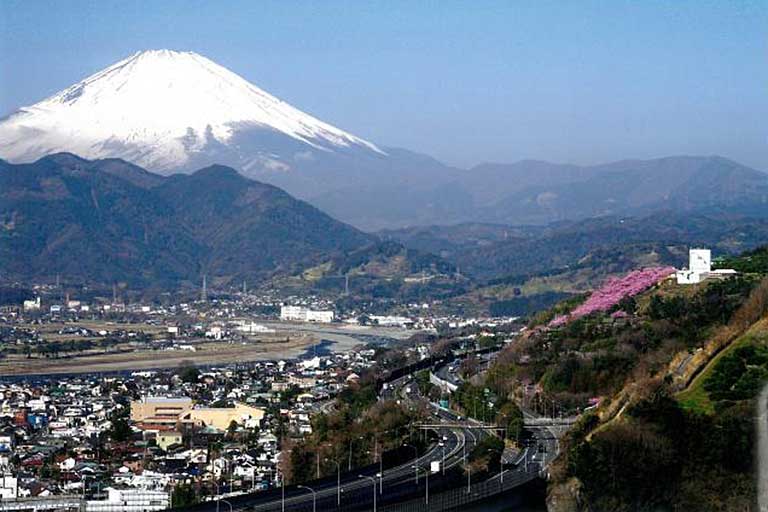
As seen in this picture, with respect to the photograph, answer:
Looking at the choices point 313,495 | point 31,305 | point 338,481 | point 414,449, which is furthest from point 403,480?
point 31,305

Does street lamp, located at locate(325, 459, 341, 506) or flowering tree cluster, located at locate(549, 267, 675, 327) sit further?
flowering tree cluster, located at locate(549, 267, 675, 327)

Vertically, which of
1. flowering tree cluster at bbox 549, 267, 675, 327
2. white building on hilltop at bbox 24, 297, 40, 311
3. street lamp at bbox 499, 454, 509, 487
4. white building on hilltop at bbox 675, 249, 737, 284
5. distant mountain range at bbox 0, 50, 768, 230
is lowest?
white building on hilltop at bbox 24, 297, 40, 311

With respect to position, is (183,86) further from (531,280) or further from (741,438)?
(741,438)

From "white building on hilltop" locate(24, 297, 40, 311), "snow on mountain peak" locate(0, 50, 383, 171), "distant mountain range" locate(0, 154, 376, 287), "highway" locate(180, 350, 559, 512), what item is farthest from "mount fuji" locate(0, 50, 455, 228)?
"highway" locate(180, 350, 559, 512)

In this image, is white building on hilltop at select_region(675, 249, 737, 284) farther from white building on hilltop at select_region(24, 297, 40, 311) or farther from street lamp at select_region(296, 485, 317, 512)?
white building on hilltop at select_region(24, 297, 40, 311)

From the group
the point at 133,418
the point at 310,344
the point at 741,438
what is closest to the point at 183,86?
the point at 310,344
